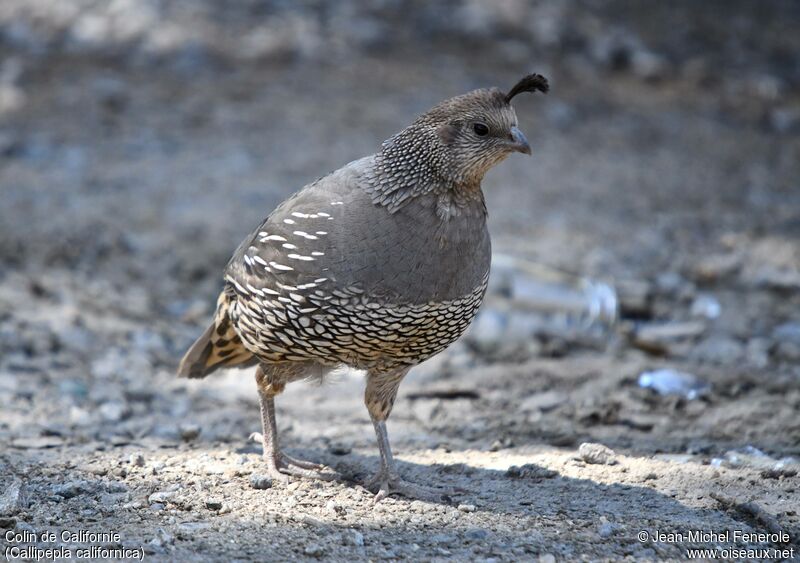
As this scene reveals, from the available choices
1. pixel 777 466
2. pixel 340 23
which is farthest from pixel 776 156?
pixel 777 466

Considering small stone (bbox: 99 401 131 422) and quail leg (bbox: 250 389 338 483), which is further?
small stone (bbox: 99 401 131 422)

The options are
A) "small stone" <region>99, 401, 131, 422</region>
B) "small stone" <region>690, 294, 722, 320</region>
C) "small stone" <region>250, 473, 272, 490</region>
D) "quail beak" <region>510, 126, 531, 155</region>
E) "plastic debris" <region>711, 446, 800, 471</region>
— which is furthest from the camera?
"small stone" <region>690, 294, 722, 320</region>

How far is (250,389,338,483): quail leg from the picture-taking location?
188 inches

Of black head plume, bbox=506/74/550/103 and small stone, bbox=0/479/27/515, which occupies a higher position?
black head plume, bbox=506/74/550/103

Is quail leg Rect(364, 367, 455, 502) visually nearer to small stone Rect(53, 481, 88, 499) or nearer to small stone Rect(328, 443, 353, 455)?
small stone Rect(328, 443, 353, 455)

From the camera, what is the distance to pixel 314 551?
12.4 feet

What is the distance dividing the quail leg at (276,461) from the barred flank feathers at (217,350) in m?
0.32

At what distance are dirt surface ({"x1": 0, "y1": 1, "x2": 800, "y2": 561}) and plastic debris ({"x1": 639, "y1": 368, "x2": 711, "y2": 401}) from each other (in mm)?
69

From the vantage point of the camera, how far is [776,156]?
405 inches

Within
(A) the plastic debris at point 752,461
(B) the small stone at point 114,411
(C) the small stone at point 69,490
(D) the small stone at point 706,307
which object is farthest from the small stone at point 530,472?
(D) the small stone at point 706,307

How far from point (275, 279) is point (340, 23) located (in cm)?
787

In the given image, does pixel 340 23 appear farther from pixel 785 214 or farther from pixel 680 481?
pixel 680 481

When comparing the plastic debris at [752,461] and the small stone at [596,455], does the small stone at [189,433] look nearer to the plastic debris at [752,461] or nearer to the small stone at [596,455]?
the small stone at [596,455]

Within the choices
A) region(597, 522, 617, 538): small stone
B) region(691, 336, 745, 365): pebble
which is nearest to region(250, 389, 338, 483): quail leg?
region(597, 522, 617, 538): small stone
